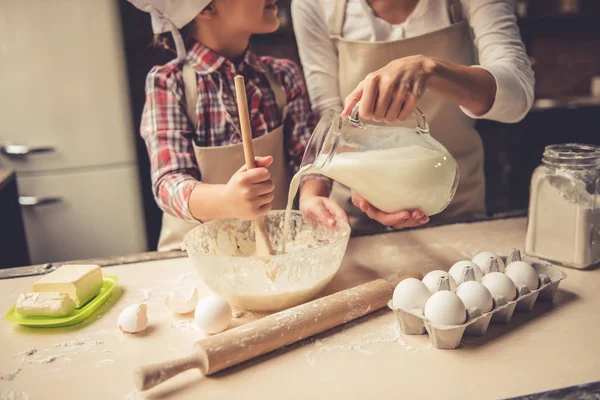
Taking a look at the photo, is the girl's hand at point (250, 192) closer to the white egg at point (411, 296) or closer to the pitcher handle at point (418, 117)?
the pitcher handle at point (418, 117)

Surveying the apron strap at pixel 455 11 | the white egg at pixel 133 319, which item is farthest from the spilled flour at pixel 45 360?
the apron strap at pixel 455 11

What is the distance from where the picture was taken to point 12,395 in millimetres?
706

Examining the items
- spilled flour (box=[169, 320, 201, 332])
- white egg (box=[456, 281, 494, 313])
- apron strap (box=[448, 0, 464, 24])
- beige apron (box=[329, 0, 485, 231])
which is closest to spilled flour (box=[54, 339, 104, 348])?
spilled flour (box=[169, 320, 201, 332])

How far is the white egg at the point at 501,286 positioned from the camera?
2.70ft

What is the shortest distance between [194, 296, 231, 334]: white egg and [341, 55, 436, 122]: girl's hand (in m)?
0.39

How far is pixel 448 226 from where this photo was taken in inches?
49.7

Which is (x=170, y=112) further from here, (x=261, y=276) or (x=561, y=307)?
(x=561, y=307)

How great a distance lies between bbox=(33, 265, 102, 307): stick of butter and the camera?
2.99 ft

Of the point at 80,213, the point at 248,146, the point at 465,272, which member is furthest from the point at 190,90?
the point at 80,213

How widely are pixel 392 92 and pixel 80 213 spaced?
1799 mm

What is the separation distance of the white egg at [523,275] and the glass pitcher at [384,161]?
168 millimetres

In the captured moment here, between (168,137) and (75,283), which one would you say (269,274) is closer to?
(75,283)

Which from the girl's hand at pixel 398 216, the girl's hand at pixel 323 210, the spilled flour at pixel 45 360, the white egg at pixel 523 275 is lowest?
the spilled flour at pixel 45 360

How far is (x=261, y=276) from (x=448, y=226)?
1.84 ft
